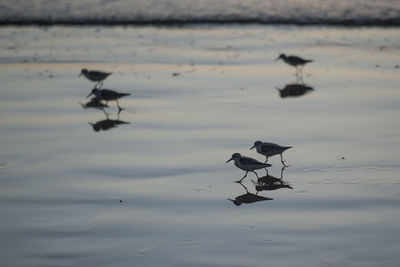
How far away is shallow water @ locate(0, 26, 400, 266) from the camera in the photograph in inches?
319

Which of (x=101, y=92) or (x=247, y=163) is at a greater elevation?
(x=101, y=92)

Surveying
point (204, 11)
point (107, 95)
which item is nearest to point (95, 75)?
point (107, 95)

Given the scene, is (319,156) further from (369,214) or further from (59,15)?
(59,15)

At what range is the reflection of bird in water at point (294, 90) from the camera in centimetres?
1665

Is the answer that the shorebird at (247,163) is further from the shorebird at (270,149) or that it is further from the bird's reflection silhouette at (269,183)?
the shorebird at (270,149)

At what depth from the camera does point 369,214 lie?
898cm

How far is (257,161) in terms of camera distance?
1075cm

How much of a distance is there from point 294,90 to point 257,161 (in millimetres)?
6676

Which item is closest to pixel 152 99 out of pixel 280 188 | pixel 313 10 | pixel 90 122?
pixel 90 122

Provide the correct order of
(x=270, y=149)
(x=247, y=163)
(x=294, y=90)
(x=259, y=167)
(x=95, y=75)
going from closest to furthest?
(x=247, y=163)
(x=259, y=167)
(x=270, y=149)
(x=294, y=90)
(x=95, y=75)

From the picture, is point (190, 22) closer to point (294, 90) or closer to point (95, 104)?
point (294, 90)

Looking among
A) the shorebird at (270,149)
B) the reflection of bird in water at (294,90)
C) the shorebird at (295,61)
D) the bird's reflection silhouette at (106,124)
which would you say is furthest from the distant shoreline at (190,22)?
the shorebird at (270,149)

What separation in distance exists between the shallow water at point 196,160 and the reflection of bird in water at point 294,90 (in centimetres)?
23

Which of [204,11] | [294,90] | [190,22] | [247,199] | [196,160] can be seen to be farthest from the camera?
[204,11]
